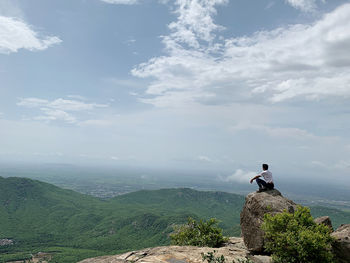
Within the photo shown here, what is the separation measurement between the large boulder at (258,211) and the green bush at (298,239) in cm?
160

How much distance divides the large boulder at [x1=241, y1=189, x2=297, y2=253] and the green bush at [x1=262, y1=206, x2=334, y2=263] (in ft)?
5.27

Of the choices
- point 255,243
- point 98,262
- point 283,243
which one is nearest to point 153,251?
point 98,262

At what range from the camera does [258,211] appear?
21.5 m

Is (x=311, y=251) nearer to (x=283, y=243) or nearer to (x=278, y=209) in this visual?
(x=283, y=243)

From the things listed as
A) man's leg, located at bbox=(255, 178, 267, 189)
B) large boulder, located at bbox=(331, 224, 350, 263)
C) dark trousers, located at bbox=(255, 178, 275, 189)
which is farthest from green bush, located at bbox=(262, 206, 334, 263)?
man's leg, located at bbox=(255, 178, 267, 189)

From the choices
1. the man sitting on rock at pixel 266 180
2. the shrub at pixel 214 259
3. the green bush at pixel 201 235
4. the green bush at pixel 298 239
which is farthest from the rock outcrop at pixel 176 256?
the man sitting on rock at pixel 266 180

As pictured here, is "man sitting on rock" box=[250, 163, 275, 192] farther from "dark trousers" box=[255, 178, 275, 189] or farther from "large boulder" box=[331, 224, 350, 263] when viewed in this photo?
"large boulder" box=[331, 224, 350, 263]

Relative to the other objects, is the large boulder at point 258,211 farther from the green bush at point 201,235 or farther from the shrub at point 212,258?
the shrub at point 212,258

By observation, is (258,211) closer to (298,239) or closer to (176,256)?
(298,239)

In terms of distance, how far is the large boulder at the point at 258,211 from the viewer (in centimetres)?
2009

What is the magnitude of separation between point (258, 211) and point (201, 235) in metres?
10.2

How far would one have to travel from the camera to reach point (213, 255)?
17.3 m

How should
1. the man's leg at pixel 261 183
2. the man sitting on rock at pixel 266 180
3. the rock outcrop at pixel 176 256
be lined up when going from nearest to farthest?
1. the rock outcrop at pixel 176 256
2. the man sitting on rock at pixel 266 180
3. the man's leg at pixel 261 183

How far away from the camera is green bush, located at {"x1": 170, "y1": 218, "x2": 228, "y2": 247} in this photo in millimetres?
25969
